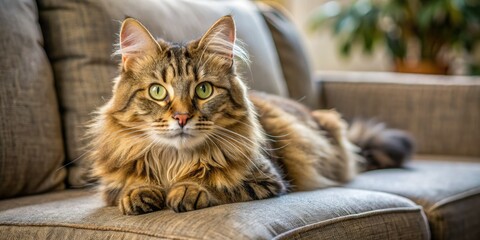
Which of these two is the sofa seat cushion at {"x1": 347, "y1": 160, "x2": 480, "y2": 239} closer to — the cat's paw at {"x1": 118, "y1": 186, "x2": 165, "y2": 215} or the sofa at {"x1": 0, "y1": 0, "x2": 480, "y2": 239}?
the sofa at {"x1": 0, "y1": 0, "x2": 480, "y2": 239}

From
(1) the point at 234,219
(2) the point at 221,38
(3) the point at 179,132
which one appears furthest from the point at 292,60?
(1) the point at 234,219

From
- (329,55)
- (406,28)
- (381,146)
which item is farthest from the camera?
(329,55)

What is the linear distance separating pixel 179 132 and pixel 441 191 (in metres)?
1.01

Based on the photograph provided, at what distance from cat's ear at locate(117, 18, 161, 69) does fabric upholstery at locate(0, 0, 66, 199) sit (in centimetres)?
37

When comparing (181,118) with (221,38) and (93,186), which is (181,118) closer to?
(221,38)

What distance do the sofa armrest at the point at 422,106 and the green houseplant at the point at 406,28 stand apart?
1322 mm

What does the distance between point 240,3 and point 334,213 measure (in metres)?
1.44

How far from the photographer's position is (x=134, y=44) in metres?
1.63

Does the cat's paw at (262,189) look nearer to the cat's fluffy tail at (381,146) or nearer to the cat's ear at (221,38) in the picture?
the cat's ear at (221,38)

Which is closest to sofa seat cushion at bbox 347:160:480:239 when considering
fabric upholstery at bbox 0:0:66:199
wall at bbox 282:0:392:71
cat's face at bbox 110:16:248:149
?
cat's face at bbox 110:16:248:149

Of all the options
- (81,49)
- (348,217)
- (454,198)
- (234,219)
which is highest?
(81,49)

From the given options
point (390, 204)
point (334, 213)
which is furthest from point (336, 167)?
point (334, 213)

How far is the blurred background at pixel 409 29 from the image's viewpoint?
4.28 meters

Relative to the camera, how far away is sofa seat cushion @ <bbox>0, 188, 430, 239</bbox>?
137cm
